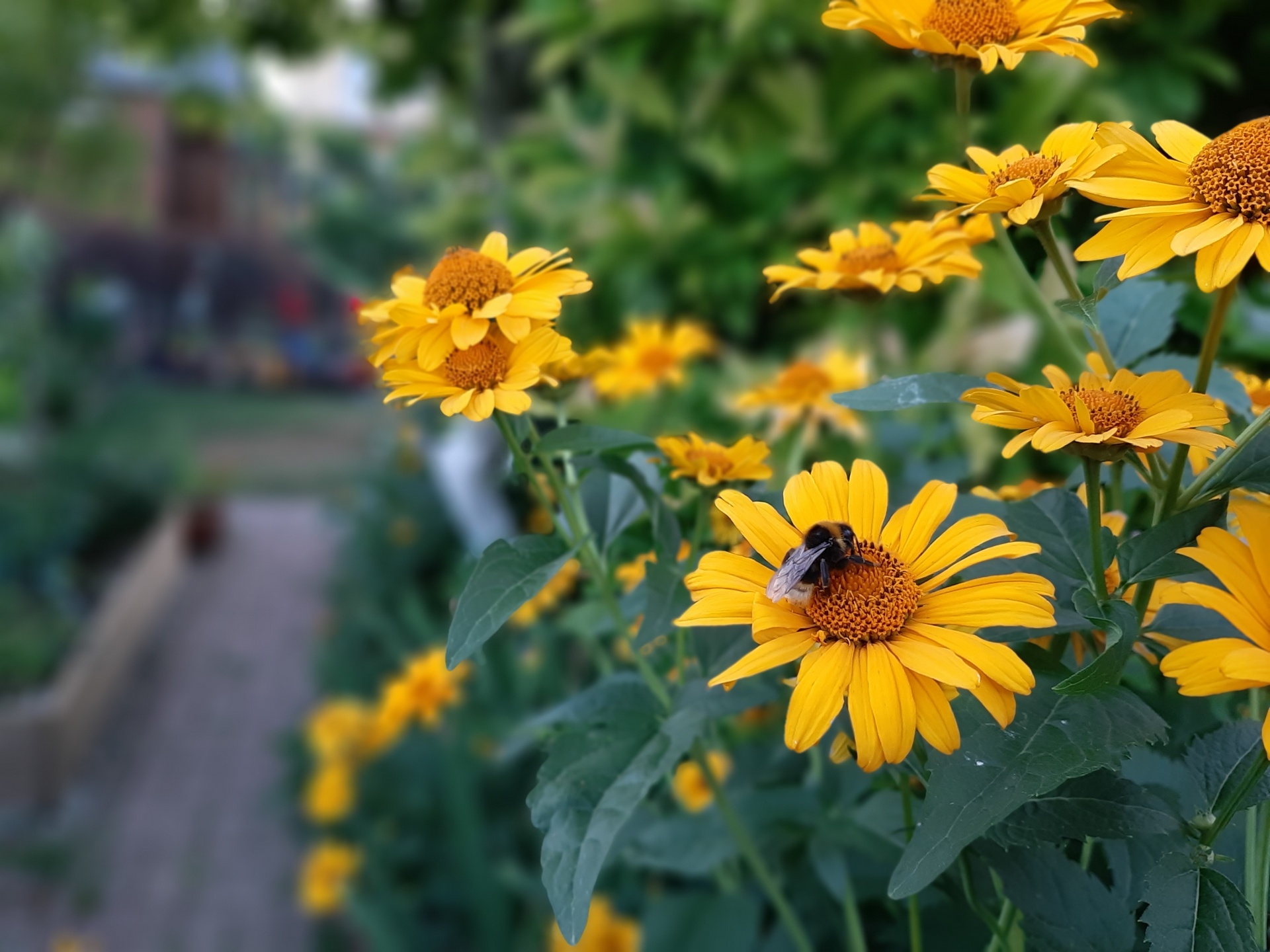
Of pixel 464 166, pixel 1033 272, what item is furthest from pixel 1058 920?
pixel 464 166


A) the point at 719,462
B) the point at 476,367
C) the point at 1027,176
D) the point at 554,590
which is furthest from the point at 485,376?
the point at 554,590

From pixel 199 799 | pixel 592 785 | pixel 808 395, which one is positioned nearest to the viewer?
pixel 592 785

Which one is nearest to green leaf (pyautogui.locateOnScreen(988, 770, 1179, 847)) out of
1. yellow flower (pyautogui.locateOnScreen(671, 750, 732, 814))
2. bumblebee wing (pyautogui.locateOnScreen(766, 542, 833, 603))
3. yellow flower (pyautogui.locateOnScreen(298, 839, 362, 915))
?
bumblebee wing (pyautogui.locateOnScreen(766, 542, 833, 603))

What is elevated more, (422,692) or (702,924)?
(702,924)

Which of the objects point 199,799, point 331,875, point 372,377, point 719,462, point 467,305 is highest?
point 467,305

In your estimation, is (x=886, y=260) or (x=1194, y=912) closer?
(x=1194, y=912)

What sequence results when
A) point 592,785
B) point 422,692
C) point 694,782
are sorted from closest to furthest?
1. point 592,785
2. point 694,782
3. point 422,692

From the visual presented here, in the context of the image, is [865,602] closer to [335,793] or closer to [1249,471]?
[1249,471]

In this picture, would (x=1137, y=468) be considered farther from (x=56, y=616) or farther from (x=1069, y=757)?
(x=56, y=616)

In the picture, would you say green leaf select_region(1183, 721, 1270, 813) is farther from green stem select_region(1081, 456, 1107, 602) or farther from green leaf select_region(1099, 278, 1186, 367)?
green leaf select_region(1099, 278, 1186, 367)
